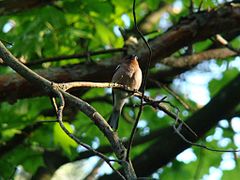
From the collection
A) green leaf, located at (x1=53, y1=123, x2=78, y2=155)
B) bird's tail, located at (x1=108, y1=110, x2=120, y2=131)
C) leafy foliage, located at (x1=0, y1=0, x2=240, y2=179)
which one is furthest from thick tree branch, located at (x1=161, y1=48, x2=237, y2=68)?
green leaf, located at (x1=53, y1=123, x2=78, y2=155)

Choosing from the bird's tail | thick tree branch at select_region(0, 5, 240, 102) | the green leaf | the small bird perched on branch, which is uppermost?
thick tree branch at select_region(0, 5, 240, 102)

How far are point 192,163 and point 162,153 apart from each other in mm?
1292

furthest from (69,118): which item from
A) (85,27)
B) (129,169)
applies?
(129,169)

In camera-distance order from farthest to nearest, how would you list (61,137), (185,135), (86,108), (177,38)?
(185,135), (61,137), (177,38), (86,108)

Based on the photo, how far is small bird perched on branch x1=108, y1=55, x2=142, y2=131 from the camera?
19.5 ft

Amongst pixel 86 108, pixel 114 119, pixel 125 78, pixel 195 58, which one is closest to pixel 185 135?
pixel 195 58

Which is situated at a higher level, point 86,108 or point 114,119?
point 86,108

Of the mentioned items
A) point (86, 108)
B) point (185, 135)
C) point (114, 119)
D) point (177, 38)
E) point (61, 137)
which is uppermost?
point (86, 108)

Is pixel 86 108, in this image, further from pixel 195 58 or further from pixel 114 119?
pixel 195 58

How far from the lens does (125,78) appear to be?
6141 millimetres

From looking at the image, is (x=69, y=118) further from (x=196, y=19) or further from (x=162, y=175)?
(x=196, y=19)

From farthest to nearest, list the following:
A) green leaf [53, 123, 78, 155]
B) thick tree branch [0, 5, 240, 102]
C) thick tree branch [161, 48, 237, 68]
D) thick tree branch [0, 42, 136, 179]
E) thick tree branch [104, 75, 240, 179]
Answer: thick tree branch [104, 75, 240, 179]
thick tree branch [161, 48, 237, 68]
green leaf [53, 123, 78, 155]
thick tree branch [0, 5, 240, 102]
thick tree branch [0, 42, 136, 179]

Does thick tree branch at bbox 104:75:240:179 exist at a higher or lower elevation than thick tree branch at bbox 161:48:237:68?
lower

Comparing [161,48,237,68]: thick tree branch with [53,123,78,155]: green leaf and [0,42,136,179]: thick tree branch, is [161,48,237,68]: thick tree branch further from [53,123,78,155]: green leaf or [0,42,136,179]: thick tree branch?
[0,42,136,179]: thick tree branch
